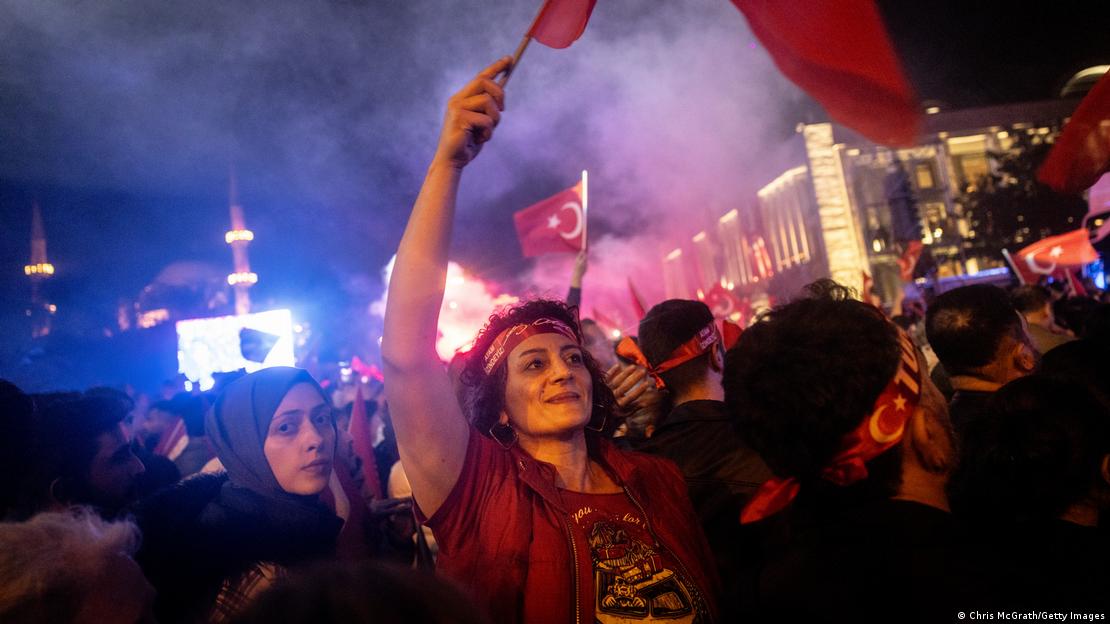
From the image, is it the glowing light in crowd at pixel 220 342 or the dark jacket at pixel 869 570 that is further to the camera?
the glowing light in crowd at pixel 220 342

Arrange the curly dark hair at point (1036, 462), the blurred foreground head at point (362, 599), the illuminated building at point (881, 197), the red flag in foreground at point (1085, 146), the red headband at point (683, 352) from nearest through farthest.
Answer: the blurred foreground head at point (362, 599)
the curly dark hair at point (1036, 462)
the red flag in foreground at point (1085, 146)
the red headband at point (683, 352)
the illuminated building at point (881, 197)

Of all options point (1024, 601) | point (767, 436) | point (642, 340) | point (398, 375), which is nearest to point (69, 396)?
point (398, 375)

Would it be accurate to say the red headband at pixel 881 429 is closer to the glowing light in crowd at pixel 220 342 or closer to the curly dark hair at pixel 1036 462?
the curly dark hair at pixel 1036 462

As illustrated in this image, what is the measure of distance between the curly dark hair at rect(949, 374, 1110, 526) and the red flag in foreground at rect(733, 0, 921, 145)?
37.6 inches

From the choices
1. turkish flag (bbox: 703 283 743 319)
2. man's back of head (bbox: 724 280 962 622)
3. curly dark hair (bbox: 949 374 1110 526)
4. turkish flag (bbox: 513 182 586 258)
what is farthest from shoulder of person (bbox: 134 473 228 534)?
turkish flag (bbox: 703 283 743 319)

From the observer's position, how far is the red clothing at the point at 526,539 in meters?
2.04

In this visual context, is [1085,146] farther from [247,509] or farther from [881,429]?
[247,509]

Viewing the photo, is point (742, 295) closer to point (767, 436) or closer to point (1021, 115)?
point (1021, 115)

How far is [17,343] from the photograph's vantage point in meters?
24.8

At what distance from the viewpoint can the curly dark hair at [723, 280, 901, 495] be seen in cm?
163

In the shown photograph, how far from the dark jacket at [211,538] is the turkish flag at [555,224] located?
5394 mm

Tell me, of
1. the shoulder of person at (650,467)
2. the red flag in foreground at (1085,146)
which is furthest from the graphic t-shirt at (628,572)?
the red flag in foreground at (1085,146)

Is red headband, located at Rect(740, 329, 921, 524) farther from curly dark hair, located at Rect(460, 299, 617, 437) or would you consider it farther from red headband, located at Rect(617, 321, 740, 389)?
red headband, located at Rect(617, 321, 740, 389)

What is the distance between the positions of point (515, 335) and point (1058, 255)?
37.8ft
